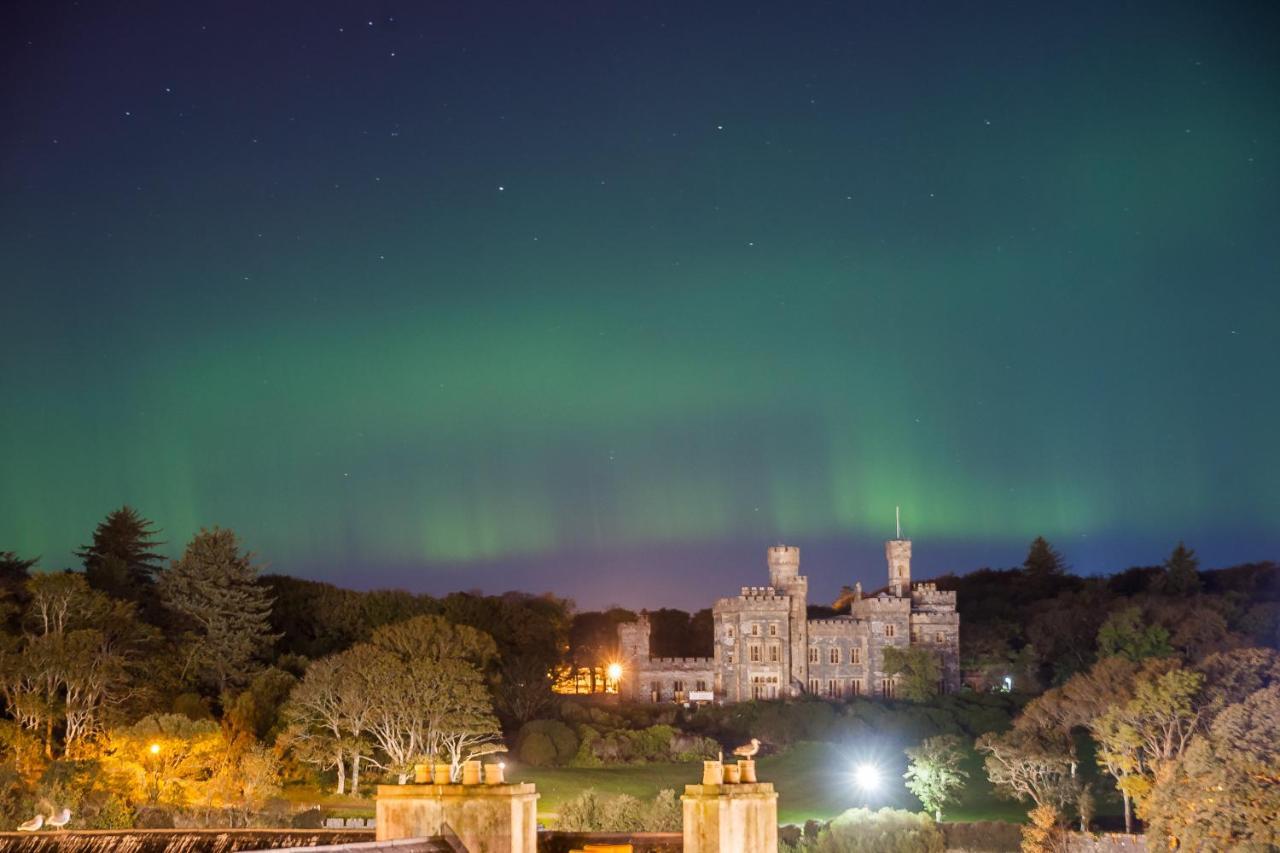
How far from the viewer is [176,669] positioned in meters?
74.2

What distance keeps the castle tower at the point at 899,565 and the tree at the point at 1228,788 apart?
53.5 m

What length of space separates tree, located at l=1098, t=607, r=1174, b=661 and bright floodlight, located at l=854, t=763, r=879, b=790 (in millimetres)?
18046

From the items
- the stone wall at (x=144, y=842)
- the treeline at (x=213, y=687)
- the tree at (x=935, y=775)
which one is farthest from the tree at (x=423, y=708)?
the stone wall at (x=144, y=842)

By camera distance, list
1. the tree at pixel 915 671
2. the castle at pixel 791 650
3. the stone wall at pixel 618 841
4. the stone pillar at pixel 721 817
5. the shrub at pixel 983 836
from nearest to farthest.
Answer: the stone pillar at pixel 721 817, the stone wall at pixel 618 841, the shrub at pixel 983 836, the tree at pixel 915 671, the castle at pixel 791 650

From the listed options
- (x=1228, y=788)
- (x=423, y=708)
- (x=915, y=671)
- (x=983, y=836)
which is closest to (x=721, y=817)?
(x=1228, y=788)

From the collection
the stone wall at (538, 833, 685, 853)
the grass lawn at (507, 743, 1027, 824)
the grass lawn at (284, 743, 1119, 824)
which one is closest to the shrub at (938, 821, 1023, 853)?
the grass lawn at (284, 743, 1119, 824)

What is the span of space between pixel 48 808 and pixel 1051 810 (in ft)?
103

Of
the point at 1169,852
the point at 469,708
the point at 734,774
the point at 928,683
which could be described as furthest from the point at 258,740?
the point at 734,774

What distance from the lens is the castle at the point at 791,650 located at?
328 feet

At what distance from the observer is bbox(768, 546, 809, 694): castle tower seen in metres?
101

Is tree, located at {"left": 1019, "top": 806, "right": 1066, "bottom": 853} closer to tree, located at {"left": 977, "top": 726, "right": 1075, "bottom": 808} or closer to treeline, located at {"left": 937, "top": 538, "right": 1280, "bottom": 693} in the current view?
tree, located at {"left": 977, "top": 726, "right": 1075, "bottom": 808}

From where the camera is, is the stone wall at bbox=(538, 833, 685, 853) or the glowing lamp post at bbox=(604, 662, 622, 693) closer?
the stone wall at bbox=(538, 833, 685, 853)

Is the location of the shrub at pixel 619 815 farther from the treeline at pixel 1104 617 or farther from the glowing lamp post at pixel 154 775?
the treeline at pixel 1104 617

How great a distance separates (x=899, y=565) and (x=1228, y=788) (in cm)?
6304
